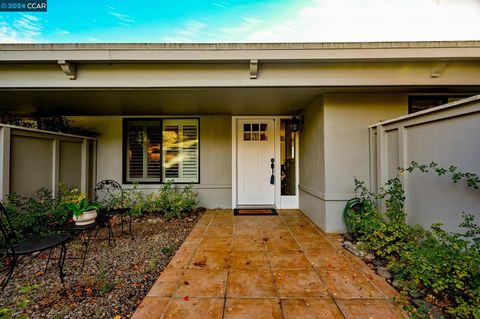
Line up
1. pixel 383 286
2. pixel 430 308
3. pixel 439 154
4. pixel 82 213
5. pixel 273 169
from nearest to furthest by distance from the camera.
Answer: pixel 430 308, pixel 383 286, pixel 439 154, pixel 82 213, pixel 273 169

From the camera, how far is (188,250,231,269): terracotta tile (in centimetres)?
214

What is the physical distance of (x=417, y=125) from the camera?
7.43 feet

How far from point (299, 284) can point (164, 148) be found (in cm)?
392

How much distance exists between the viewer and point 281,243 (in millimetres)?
2750

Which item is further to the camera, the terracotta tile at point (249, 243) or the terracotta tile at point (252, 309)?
the terracotta tile at point (249, 243)

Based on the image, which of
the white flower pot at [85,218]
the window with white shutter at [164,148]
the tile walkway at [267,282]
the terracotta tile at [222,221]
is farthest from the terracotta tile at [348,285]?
the window with white shutter at [164,148]

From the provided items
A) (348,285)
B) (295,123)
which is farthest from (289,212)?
(348,285)

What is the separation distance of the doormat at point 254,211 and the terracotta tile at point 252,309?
2.57 metres

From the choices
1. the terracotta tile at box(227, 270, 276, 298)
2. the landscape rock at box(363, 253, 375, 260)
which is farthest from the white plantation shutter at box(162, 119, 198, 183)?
the landscape rock at box(363, 253, 375, 260)

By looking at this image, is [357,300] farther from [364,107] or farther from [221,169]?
[221,169]

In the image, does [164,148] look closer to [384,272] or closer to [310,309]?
[310,309]

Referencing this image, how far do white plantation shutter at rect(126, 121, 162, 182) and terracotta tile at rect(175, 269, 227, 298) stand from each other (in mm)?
3148

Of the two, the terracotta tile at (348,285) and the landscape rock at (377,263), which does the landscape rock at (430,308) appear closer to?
the terracotta tile at (348,285)

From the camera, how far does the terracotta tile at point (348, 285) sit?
1.69 meters
